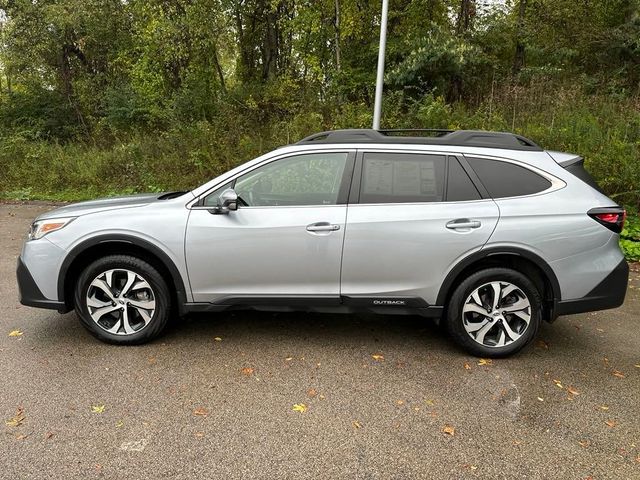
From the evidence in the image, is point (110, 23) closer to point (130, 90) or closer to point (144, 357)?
point (130, 90)

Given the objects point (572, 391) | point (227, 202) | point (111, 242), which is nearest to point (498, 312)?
point (572, 391)

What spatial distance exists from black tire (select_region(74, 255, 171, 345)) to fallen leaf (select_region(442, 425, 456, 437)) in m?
2.27

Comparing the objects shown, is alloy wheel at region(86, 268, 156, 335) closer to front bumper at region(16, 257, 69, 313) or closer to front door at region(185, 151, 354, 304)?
front bumper at region(16, 257, 69, 313)

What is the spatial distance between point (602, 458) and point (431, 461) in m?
0.98

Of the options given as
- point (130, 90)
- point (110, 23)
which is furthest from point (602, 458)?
point (110, 23)

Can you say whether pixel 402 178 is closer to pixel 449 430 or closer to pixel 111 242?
pixel 449 430

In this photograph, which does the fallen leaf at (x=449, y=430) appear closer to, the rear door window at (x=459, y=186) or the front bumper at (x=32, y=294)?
the rear door window at (x=459, y=186)

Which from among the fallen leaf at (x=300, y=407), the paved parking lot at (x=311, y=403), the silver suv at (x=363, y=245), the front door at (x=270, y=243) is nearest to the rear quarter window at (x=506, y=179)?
the silver suv at (x=363, y=245)

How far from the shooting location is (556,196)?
12.6 feet

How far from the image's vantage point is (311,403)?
333 centimetres

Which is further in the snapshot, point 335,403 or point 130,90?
point 130,90

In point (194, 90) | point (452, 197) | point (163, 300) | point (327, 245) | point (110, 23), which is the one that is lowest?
point (163, 300)

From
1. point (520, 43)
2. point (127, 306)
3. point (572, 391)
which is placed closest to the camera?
point (572, 391)

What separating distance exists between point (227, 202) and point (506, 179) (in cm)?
217
